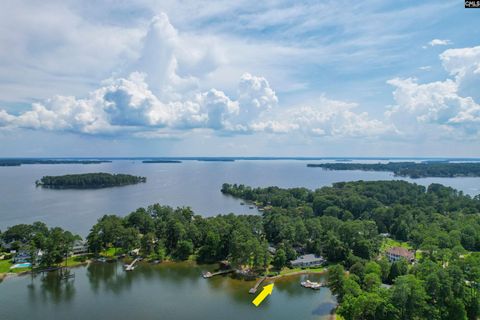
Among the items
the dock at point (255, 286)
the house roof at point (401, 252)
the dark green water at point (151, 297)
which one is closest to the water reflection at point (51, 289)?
the dark green water at point (151, 297)

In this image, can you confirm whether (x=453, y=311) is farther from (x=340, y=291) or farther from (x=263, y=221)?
(x=263, y=221)

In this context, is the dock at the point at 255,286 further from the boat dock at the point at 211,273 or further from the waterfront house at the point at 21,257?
the waterfront house at the point at 21,257

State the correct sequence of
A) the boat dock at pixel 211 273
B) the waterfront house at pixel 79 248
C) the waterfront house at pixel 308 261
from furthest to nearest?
the waterfront house at pixel 79 248, the waterfront house at pixel 308 261, the boat dock at pixel 211 273

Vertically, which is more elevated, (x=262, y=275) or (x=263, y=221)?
(x=263, y=221)

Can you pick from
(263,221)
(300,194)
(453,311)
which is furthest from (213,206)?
(453,311)

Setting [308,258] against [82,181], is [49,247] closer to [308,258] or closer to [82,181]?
[308,258]

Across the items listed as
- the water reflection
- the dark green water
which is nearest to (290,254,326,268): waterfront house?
the dark green water
